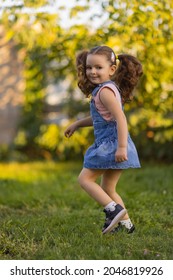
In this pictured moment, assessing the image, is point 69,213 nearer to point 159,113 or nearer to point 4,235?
point 4,235

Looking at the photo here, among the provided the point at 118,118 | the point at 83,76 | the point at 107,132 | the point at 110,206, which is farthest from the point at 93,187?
the point at 83,76

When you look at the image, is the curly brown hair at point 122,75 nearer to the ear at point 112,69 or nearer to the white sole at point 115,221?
the ear at point 112,69

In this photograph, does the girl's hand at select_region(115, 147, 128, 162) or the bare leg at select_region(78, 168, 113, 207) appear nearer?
the girl's hand at select_region(115, 147, 128, 162)

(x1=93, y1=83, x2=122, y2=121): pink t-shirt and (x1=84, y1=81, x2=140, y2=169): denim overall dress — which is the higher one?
(x1=93, y1=83, x2=122, y2=121): pink t-shirt

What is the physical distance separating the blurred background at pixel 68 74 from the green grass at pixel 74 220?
3.50ft

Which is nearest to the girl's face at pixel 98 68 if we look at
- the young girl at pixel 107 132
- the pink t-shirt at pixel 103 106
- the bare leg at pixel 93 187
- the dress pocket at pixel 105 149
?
the young girl at pixel 107 132

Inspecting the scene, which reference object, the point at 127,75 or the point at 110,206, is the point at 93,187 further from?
the point at 127,75

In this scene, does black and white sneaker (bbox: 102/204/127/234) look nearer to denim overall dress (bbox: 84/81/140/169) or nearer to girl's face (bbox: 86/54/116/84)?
denim overall dress (bbox: 84/81/140/169)

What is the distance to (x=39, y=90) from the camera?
1020 cm

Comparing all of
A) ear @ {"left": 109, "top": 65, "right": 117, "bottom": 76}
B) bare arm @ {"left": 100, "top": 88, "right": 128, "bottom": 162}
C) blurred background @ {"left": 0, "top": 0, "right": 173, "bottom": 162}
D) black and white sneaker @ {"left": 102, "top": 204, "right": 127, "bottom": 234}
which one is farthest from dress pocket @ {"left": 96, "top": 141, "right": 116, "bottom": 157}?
blurred background @ {"left": 0, "top": 0, "right": 173, "bottom": 162}

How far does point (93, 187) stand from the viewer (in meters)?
4.01

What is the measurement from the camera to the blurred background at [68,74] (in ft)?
19.8

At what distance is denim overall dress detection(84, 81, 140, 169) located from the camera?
3.94 meters

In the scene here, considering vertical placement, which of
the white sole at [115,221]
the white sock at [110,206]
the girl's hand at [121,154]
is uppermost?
the girl's hand at [121,154]
